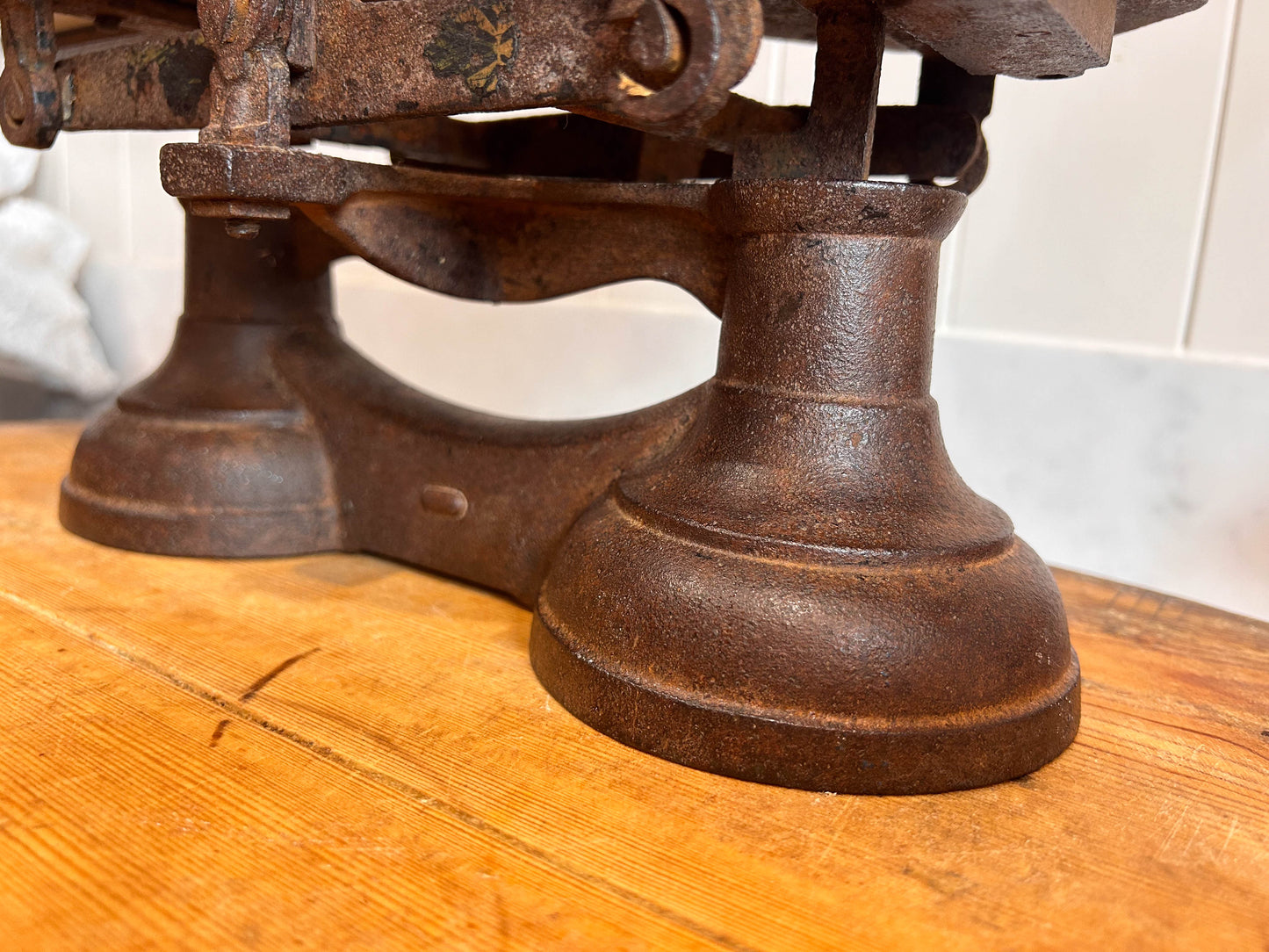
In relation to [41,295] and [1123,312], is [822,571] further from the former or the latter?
[41,295]

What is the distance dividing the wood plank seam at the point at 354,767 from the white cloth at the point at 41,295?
50.0 inches

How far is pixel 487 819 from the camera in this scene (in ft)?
1.86

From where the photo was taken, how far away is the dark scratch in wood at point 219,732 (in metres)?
0.64

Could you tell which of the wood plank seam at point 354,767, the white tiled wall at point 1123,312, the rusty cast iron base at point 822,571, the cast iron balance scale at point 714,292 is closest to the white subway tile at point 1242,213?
the white tiled wall at point 1123,312

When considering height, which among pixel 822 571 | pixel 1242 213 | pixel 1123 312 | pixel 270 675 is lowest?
pixel 270 675

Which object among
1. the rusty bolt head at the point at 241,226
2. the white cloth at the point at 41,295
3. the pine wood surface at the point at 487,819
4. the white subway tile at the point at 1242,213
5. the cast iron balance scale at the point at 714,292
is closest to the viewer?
the pine wood surface at the point at 487,819

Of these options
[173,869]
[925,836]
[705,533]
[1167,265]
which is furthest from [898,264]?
[1167,265]

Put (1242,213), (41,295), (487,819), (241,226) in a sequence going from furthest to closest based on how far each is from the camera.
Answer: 1. (41,295)
2. (1242,213)
3. (241,226)
4. (487,819)

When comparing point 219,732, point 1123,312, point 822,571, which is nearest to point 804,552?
point 822,571

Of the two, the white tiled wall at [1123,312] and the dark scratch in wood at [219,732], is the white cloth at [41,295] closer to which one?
Answer: the white tiled wall at [1123,312]

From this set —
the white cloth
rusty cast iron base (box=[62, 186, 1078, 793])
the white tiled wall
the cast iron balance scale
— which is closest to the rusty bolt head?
the cast iron balance scale

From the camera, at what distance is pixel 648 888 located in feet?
1.70

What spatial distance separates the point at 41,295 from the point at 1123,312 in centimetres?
184

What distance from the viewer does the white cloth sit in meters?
1.93
